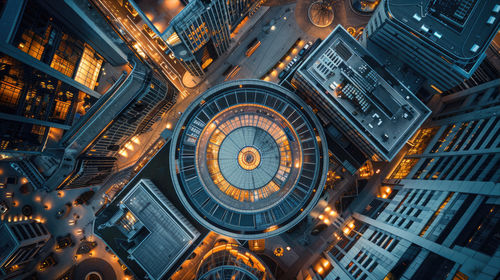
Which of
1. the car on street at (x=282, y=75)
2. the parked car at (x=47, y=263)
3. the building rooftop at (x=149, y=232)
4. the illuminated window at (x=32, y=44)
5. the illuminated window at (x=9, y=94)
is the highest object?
the car on street at (x=282, y=75)

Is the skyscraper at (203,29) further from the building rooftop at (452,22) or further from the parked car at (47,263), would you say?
the parked car at (47,263)

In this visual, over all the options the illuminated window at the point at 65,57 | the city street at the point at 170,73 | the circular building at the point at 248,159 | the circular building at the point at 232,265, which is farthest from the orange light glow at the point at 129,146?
the circular building at the point at 232,265

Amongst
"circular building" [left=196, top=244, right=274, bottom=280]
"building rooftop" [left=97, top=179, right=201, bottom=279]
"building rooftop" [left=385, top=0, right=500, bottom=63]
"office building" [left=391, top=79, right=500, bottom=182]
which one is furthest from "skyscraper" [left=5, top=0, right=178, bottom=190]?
"office building" [left=391, top=79, right=500, bottom=182]

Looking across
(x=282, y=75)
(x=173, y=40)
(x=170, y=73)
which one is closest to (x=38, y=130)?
(x=173, y=40)

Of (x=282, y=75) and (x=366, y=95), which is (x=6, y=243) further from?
(x=366, y=95)

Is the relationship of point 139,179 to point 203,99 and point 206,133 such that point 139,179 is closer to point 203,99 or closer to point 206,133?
point 206,133

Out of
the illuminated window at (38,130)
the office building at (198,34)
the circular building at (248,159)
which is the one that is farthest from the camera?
the circular building at (248,159)
